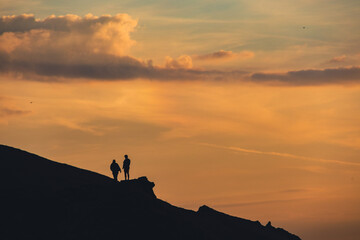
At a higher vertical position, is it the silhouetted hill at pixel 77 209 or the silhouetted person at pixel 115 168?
the silhouetted person at pixel 115 168

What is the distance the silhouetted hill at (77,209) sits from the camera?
198 feet

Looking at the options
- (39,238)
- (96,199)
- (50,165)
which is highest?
(50,165)

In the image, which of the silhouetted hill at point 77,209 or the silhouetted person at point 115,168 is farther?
the silhouetted person at point 115,168

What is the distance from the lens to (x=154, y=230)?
203 ft

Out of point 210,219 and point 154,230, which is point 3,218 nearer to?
point 154,230

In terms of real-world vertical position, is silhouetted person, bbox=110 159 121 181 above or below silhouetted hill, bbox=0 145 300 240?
above

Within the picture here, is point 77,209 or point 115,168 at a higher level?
point 115,168

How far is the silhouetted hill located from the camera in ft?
198

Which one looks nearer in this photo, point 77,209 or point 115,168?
point 77,209

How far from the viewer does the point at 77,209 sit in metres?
62.5

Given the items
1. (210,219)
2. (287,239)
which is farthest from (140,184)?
(287,239)

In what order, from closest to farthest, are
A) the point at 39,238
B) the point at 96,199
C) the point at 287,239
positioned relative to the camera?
the point at 39,238
the point at 96,199
the point at 287,239

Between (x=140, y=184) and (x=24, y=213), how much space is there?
567 inches

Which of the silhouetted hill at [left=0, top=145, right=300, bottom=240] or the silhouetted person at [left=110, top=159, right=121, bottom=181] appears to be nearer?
the silhouetted hill at [left=0, top=145, right=300, bottom=240]
